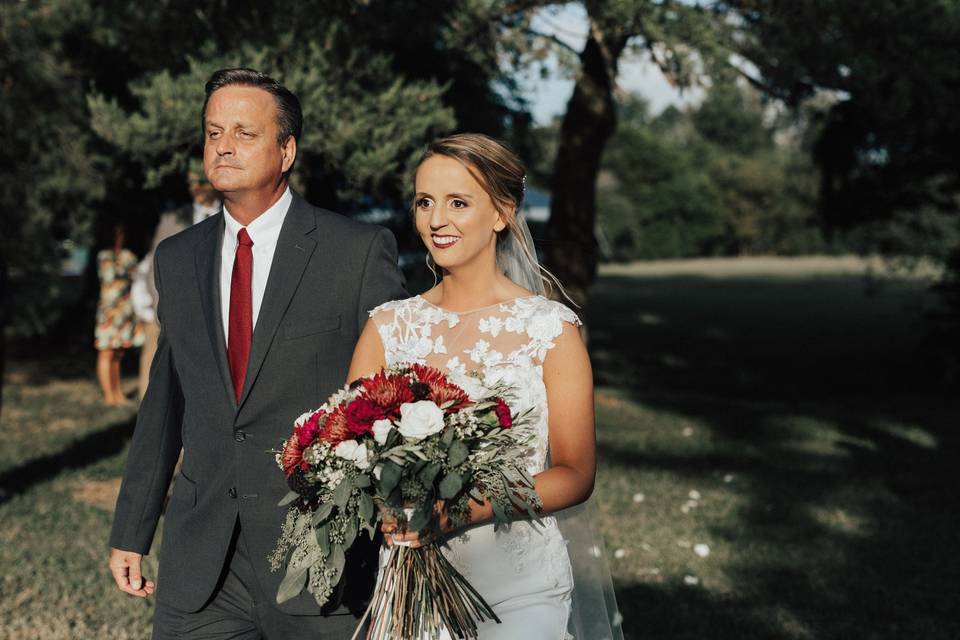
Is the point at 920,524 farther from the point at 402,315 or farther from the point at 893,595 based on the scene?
the point at 402,315

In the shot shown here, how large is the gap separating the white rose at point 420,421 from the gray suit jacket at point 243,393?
731 millimetres

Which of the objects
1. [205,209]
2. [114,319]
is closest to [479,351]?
[205,209]

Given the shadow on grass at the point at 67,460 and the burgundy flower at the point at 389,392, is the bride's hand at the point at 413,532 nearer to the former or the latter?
the burgundy flower at the point at 389,392

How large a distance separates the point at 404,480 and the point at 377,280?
966 millimetres

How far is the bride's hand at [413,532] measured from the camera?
2729 millimetres

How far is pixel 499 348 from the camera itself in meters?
3.26

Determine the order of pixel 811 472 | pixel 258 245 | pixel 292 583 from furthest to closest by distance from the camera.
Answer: pixel 811 472 → pixel 258 245 → pixel 292 583

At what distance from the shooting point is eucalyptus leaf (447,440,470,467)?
2.61 metres

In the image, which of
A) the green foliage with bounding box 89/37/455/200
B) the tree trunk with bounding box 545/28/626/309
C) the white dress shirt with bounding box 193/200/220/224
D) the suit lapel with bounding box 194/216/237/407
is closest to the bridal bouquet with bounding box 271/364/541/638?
the suit lapel with bounding box 194/216/237/407

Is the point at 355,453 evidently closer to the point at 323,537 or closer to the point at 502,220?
the point at 323,537

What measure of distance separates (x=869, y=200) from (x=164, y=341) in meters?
15.9

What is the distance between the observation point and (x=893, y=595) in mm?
6910

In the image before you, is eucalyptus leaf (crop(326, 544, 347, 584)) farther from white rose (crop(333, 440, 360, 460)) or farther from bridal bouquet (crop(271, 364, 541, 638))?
white rose (crop(333, 440, 360, 460))

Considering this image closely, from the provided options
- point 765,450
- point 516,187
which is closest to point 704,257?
point 765,450
